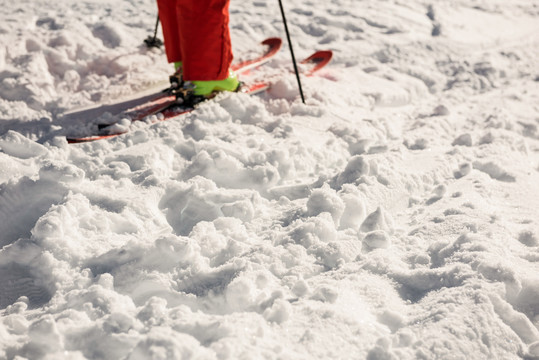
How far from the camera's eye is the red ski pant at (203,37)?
3371 millimetres

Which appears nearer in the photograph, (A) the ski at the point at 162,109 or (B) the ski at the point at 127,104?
(A) the ski at the point at 162,109

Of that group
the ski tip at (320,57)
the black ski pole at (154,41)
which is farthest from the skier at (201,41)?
the ski tip at (320,57)

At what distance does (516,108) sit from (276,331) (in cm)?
325

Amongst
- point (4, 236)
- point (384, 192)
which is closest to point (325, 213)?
point (384, 192)

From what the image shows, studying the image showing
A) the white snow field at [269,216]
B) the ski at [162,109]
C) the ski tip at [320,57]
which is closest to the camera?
the white snow field at [269,216]

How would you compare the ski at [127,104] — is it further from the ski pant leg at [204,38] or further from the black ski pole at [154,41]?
the black ski pole at [154,41]

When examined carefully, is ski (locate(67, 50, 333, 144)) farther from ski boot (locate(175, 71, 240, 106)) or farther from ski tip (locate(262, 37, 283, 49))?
ski tip (locate(262, 37, 283, 49))

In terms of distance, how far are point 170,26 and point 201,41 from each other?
53 centimetres

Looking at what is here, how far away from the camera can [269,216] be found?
2.55m

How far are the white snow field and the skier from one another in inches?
7.5

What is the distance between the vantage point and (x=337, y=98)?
4051mm

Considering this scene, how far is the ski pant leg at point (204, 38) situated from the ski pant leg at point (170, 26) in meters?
0.31

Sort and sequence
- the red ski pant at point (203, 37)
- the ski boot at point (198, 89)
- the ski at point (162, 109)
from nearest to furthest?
the ski at point (162, 109) < the red ski pant at point (203, 37) < the ski boot at point (198, 89)

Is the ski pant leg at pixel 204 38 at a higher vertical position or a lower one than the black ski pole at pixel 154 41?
higher
